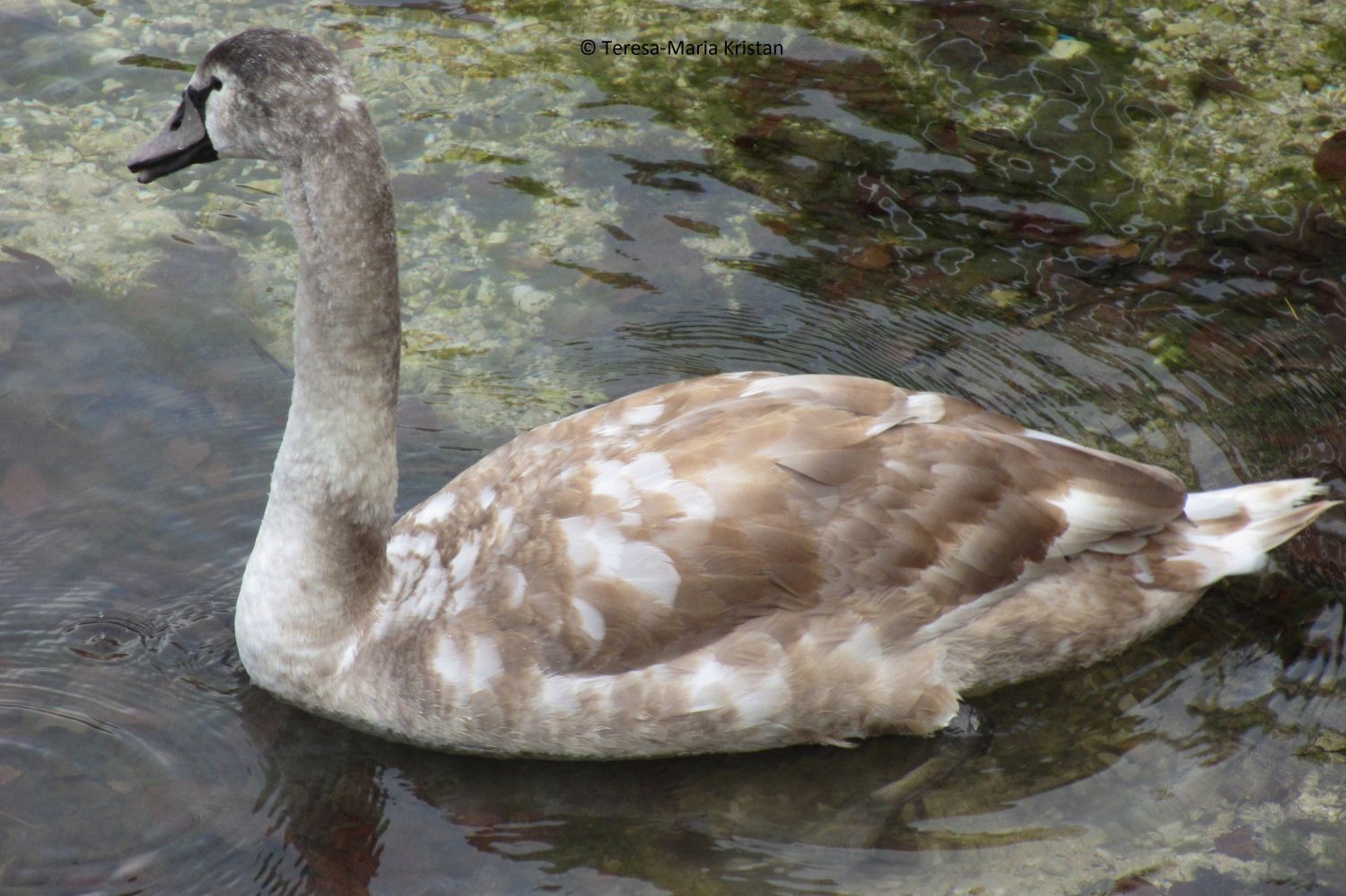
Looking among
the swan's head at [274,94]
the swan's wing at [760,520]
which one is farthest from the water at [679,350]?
the swan's head at [274,94]

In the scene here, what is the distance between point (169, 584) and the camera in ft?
17.1

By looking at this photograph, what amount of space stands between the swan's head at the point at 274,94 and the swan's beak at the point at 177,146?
0.06 meters

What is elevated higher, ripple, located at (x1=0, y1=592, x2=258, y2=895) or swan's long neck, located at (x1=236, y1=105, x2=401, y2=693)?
swan's long neck, located at (x1=236, y1=105, x2=401, y2=693)

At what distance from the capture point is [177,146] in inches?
176

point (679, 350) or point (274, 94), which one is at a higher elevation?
point (274, 94)

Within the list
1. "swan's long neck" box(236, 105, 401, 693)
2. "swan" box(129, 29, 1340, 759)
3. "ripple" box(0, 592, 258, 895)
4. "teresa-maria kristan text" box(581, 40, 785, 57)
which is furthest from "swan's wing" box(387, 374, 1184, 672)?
"teresa-maria kristan text" box(581, 40, 785, 57)

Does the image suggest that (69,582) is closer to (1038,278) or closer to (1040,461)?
(1040,461)

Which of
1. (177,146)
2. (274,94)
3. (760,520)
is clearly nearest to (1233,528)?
(760,520)

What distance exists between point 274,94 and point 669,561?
176 cm

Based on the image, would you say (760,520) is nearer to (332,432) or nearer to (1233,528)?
(332,432)

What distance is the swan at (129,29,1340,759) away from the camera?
452 cm

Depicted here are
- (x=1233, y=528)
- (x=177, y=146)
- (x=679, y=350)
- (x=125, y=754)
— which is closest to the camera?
(x=177, y=146)

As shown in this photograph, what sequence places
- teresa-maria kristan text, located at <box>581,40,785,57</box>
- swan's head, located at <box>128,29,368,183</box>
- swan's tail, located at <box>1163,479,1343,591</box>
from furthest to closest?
teresa-maria kristan text, located at <box>581,40,785,57</box>
swan's tail, located at <box>1163,479,1343,591</box>
swan's head, located at <box>128,29,368,183</box>

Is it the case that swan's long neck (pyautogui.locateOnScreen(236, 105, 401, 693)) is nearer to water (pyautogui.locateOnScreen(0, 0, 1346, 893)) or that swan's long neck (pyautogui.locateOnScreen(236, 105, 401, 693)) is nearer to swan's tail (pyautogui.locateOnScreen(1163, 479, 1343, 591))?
water (pyautogui.locateOnScreen(0, 0, 1346, 893))
